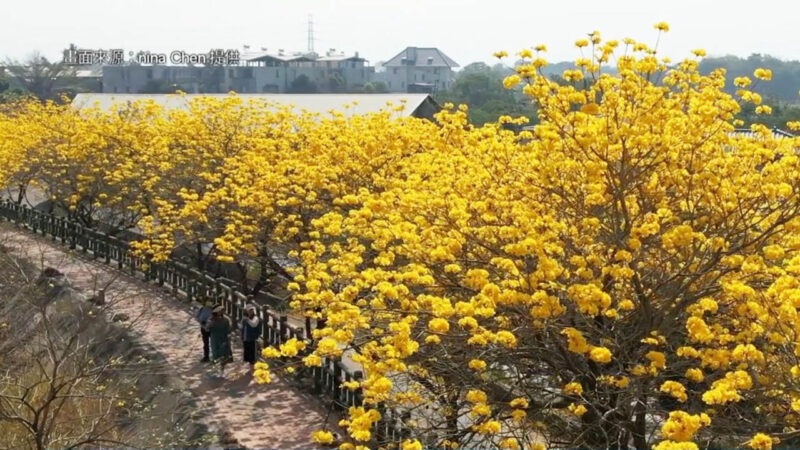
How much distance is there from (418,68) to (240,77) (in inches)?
1278

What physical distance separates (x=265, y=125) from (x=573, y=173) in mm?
12694

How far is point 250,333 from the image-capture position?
13.1 meters

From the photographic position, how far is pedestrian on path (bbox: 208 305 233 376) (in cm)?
1320

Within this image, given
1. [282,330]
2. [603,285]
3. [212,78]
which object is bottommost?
[282,330]

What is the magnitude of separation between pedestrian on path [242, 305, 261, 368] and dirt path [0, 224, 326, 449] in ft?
0.71

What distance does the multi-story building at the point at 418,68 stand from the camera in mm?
107125

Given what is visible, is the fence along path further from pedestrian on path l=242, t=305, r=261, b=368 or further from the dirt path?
pedestrian on path l=242, t=305, r=261, b=368

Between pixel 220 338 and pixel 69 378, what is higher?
pixel 69 378

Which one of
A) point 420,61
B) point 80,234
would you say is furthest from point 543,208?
point 420,61

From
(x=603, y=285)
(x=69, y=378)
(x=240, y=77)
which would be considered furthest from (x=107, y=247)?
(x=240, y=77)

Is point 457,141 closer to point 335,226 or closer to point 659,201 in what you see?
point 335,226

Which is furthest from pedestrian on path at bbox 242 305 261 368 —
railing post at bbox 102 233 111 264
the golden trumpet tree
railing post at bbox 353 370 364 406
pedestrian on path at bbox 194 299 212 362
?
railing post at bbox 102 233 111 264

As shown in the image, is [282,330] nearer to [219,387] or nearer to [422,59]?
[219,387]

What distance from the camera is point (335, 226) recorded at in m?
9.85
